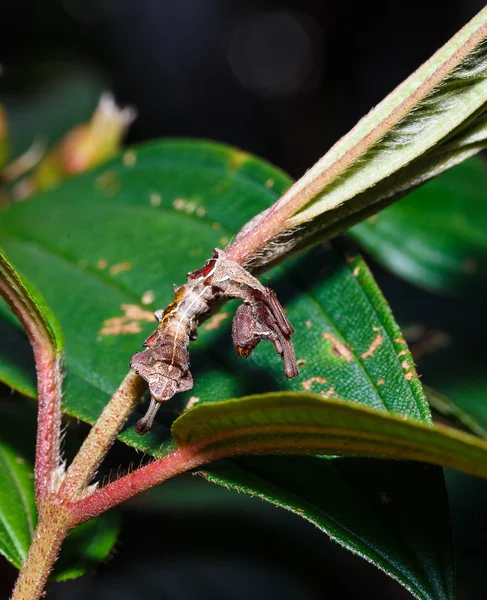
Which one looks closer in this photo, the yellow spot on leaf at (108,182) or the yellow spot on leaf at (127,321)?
the yellow spot on leaf at (127,321)

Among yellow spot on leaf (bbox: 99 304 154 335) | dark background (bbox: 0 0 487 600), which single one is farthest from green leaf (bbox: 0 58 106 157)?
yellow spot on leaf (bbox: 99 304 154 335)

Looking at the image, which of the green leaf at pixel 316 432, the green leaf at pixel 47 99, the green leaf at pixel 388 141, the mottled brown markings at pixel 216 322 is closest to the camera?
the green leaf at pixel 316 432

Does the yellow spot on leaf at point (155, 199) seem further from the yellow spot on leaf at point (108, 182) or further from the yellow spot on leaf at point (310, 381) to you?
the yellow spot on leaf at point (310, 381)

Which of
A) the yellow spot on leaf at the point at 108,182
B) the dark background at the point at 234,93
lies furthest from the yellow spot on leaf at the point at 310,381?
the dark background at the point at 234,93

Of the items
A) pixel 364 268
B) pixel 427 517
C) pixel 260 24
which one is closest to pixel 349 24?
pixel 260 24

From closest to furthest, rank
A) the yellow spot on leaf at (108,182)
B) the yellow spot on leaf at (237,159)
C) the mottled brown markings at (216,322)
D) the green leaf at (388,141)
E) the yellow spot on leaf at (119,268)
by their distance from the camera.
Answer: the green leaf at (388,141) < the mottled brown markings at (216,322) < the yellow spot on leaf at (119,268) < the yellow spot on leaf at (237,159) < the yellow spot on leaf at (108,182)

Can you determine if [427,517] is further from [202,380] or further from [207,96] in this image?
[207,96]

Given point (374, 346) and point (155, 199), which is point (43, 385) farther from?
point (155, 199)
